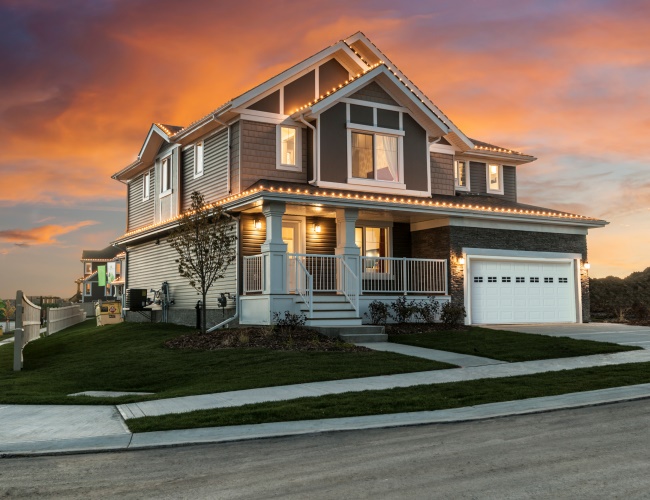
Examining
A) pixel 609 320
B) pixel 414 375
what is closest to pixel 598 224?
pixel 609 320

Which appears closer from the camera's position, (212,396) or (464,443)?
(464,443)

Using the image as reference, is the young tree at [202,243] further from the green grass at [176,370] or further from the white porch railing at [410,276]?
the white porch railing at [410,276]

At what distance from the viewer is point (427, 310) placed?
20688 mm

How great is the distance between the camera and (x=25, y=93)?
22922mm

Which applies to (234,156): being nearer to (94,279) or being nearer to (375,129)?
(375,129)

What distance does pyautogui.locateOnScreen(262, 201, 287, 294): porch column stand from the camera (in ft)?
60.8

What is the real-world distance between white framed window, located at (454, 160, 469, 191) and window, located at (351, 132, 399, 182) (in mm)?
5301

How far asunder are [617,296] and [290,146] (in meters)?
18.9

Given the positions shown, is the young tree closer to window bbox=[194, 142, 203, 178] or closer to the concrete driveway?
window bbox=[194, 142, 203, 178]

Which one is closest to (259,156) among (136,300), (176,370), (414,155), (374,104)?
(374,104)

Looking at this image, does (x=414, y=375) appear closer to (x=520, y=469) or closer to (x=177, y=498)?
(x=520, y=469)

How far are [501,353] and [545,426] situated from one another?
23.7 feet

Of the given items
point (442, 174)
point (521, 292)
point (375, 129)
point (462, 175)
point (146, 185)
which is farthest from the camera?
point (146, 185)

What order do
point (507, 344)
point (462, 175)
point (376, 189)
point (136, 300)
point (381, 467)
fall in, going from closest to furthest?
point (381, 467) → point (507, 344) → point (376, 189) → point (136, 300) → point (462, 175)
